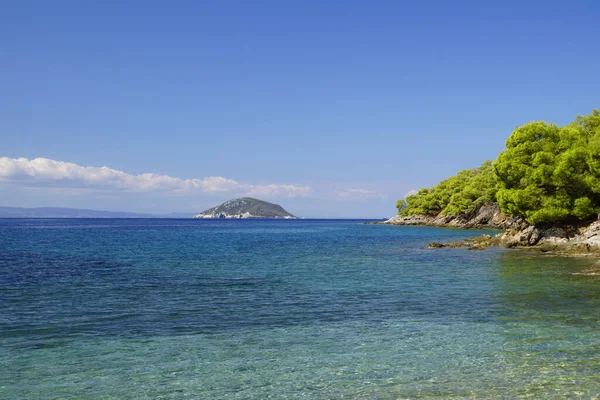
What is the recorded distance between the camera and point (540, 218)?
6216 cm

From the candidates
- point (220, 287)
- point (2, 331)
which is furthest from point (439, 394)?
point (220, 287)

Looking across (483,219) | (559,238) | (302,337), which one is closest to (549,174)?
(559,238)

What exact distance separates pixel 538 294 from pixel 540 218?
36.0 metres

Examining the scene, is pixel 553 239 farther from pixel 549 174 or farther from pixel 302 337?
pixel 302 337

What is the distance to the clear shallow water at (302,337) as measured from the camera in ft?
45.8

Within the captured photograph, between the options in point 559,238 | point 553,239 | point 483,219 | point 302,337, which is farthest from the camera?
point 483,219

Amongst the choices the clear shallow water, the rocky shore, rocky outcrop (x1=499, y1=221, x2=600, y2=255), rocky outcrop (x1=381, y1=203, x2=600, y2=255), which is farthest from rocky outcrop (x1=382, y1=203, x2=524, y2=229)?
the clear shallow water

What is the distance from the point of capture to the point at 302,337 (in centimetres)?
1977

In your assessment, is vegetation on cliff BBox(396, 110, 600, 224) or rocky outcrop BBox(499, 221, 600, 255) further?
vegetation on cliff BBox(396, 110, 600, 224)

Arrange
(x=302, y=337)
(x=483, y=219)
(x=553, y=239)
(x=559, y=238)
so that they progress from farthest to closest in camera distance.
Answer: (x=483, y=219)
(x=553, y=239)
(x=559, y=238)
(x=302, y=337)

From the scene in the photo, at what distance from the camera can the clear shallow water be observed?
45.8 feet

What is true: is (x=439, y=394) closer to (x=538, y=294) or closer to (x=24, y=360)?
(x=24, y=360)

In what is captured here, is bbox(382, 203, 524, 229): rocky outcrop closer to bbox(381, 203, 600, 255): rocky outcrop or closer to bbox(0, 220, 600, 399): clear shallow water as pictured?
bbox(381, 203, 600, 255): rocky outcrop

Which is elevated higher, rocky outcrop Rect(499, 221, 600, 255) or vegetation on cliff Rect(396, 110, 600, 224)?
vegetation on cliff Rect(396, 110, 600, 224)
